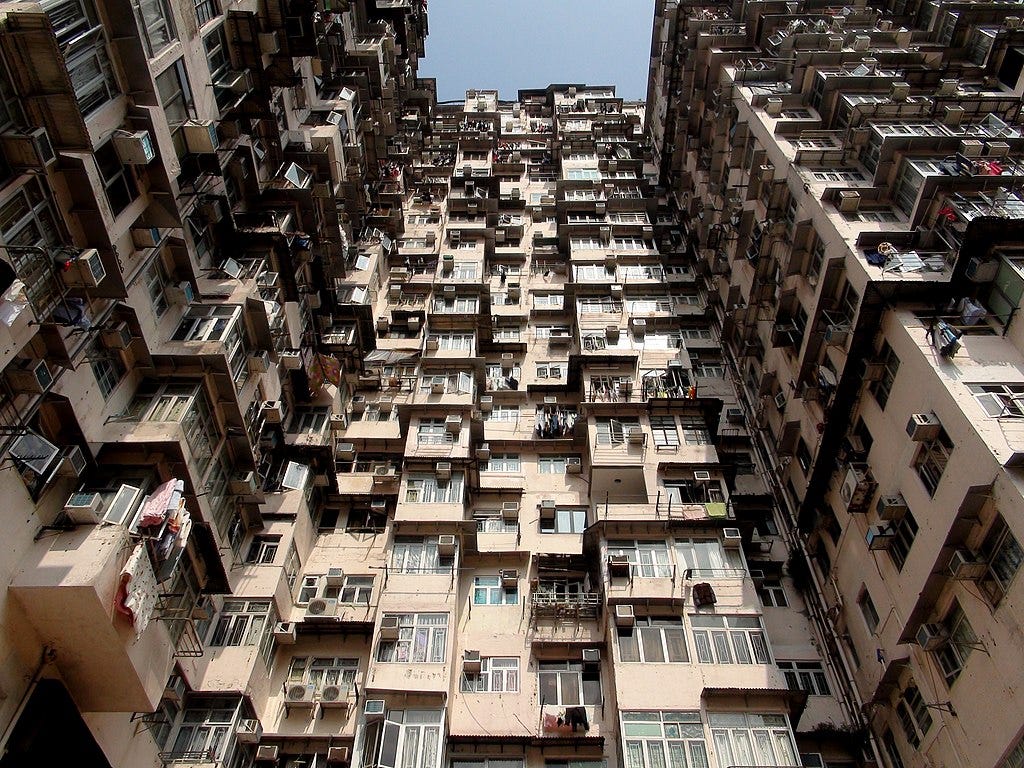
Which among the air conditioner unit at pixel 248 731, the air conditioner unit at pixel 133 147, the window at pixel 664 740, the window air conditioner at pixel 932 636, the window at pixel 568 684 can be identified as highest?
the air conditioner unit at pixel 133 147

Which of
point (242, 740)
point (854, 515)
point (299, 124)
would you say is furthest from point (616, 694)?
point (299, 124)

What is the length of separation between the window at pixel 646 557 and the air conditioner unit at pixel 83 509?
46.2 ft

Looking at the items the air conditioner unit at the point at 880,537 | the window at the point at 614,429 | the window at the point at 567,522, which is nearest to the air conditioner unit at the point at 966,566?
the air conditioner unit at the point at 880,537

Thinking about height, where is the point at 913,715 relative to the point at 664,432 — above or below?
below

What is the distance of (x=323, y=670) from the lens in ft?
71.3

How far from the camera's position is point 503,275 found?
122 ft

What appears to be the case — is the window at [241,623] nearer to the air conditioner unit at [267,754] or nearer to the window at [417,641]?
the air conditioner unit at [267,754]

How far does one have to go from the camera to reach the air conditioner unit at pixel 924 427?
57.8 feet

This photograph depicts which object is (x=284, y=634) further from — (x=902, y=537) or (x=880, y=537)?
(x=902, y=537)

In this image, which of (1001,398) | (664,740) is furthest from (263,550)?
(1001,398)

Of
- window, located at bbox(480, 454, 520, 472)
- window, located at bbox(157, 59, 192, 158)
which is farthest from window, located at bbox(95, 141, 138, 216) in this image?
window, located at bbox(480, 454, 520, 472)

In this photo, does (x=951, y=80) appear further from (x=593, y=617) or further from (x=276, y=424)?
(x=276, y=424)

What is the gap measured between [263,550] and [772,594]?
657 inches

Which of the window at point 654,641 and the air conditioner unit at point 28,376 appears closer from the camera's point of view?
the air conditioner unit at point 28,376
